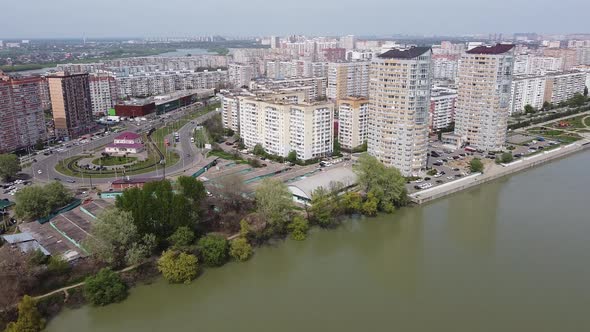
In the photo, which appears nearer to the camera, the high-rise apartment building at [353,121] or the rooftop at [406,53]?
the rooftop at [406,53]

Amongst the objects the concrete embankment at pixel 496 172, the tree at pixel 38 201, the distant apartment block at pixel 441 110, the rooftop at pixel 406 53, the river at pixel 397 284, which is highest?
the rooftop at pixel 406 53

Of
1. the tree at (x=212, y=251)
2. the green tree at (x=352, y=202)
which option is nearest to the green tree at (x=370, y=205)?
the green tree at (x=352, y=202)

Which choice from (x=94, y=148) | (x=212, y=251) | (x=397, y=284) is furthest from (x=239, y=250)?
(x=94, y=148)

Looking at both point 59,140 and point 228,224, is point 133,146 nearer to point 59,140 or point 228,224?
point 59,140

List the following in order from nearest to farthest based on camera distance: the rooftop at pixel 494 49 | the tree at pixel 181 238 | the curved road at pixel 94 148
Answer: the tree at pixel 181 238 < the curved road at pixel 94 148 < the rooftop at pixel 494 49

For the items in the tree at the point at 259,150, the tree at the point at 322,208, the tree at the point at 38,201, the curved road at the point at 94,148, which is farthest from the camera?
the tree at the point at 259,150

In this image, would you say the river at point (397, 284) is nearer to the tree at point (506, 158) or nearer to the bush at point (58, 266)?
the bush at point (58, 266)

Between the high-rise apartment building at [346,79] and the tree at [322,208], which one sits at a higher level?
the high-rise apartment building at [346,79]
